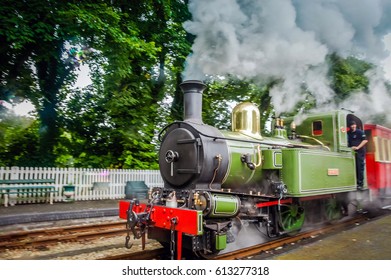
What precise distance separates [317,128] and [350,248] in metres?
2.73

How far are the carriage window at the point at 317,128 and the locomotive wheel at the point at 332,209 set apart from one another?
1237 millimetres

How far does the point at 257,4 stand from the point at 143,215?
409cm

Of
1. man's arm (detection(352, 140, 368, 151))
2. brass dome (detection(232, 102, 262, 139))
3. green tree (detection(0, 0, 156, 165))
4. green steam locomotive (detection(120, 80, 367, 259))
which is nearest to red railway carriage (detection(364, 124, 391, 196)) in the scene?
man's arm (detection(352, 140, 368, 151))

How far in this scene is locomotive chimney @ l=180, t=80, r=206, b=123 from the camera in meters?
3.92

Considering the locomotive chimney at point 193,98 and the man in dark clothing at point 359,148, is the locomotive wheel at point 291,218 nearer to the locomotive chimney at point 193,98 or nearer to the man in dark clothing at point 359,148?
the man in dark clothing at point 359,148

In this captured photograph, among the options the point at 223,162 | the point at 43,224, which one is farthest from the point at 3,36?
the point at 223,162

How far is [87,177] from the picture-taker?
920 cm

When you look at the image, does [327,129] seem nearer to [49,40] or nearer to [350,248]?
[350,248]

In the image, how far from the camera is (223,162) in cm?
385

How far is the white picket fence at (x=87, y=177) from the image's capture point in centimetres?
811

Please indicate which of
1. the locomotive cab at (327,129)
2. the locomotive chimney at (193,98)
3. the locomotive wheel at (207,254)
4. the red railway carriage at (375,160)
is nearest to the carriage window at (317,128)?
the locomotive cab at (327,129)

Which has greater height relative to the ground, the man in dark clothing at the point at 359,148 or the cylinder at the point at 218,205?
the man in dark clothing at the point at 359,148

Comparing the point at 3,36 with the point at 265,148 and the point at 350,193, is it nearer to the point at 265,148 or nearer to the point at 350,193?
the point at 265,148

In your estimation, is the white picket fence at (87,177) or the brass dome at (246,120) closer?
the brass dome at (246,120)
